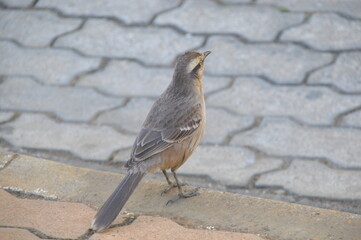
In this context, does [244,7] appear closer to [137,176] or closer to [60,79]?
[60,79]

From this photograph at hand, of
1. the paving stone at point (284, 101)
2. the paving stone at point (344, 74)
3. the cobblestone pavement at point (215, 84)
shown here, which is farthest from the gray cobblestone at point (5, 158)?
the paving stone at point (344, 74)

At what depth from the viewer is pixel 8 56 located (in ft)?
23.3

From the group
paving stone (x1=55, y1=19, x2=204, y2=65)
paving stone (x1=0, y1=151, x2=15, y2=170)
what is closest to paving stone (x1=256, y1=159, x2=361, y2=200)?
paving stone (x1=0, y1=151, x2=15, y2=170)

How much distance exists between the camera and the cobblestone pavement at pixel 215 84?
5191 millimetres

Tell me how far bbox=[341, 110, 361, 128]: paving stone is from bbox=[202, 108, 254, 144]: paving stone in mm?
768

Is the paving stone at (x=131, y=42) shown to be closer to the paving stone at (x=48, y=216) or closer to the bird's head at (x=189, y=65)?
the bird's head at (x=189, y=65)

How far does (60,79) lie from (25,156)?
5.62 ft

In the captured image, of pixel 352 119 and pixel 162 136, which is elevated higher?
pixel 162 136

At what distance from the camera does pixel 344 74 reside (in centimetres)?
629

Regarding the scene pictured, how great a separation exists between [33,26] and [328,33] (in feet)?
10.5

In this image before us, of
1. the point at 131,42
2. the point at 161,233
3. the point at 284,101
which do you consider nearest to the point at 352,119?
the point at 284,101

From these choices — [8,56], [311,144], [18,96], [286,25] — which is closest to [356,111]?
[311,144]

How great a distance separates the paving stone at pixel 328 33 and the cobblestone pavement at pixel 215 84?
0.01 m

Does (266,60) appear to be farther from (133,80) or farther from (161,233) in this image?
(161,233)
